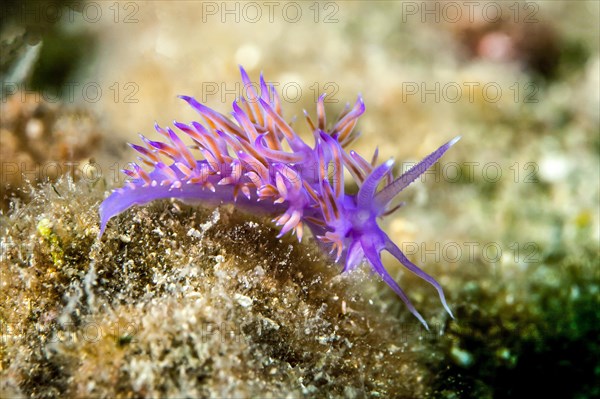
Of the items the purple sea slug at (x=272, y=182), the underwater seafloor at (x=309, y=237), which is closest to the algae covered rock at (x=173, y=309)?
the underwater seafloor at (x=309, y=237)

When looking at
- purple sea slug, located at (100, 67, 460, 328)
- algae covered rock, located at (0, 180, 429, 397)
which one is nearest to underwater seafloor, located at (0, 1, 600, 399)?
algae covered rock, located at (0, 180, 429, 397)

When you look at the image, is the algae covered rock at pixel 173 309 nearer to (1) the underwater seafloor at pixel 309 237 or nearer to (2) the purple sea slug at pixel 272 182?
(1) the underwater seafloor at pixel 309 237

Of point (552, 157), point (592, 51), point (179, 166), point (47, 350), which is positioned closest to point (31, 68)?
point (179, 166)

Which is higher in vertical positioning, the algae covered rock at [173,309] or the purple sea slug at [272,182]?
the purple sea slug at [272,182]

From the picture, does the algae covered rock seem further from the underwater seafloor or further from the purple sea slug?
the purple sea slug

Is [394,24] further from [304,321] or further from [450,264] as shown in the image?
[304,321]

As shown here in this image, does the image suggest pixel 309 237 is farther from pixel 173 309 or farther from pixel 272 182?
pixel 173 309
